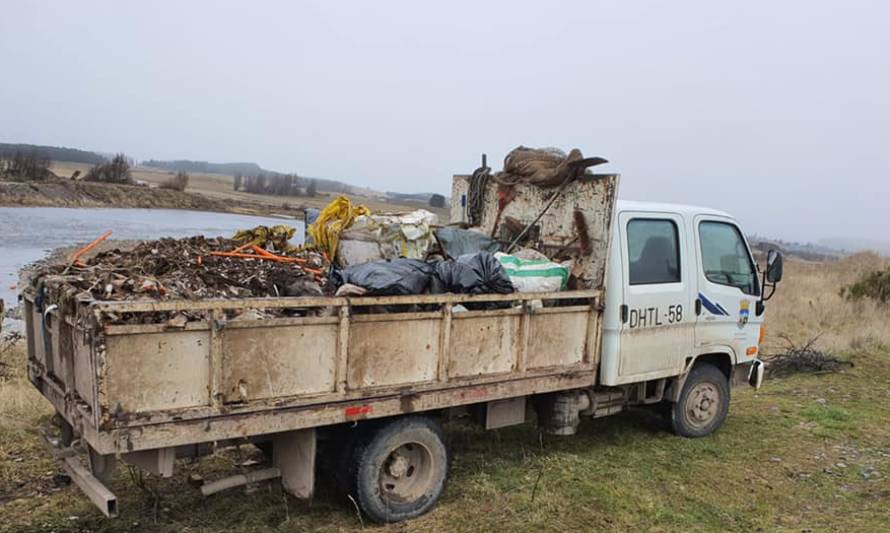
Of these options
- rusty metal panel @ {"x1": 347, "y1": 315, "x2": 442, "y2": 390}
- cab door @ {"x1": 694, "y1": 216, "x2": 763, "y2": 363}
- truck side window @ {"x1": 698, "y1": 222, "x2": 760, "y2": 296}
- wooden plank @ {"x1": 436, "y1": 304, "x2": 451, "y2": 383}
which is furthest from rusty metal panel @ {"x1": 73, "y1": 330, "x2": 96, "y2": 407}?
truck side window @ {"x1": 698, "y1": 222, "x2": 760, "y2": 296}

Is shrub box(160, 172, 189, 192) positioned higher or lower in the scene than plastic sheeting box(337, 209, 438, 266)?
lower

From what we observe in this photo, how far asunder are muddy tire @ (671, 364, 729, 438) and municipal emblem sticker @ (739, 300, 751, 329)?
1.59 ft

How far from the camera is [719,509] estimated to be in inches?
192

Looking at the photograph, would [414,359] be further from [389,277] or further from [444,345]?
[389,277]

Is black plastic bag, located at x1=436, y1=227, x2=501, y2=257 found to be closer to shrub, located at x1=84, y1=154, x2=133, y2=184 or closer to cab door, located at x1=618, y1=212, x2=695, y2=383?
cab door, located at x1=618, y1=212, x2=695, y2=383

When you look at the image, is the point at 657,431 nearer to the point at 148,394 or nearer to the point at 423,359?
the point at 423,359

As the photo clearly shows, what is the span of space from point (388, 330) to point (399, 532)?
4.15 ft

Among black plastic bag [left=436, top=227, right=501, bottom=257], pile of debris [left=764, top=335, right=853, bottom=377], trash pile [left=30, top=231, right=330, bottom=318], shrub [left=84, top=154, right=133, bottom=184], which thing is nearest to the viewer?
trash pile [left=30, top=231, right=330, bottom=318]

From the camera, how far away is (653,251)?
5.71m

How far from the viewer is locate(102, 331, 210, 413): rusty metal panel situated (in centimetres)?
322

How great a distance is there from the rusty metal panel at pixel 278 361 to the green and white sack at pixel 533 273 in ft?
5.30

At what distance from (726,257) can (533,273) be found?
227cm

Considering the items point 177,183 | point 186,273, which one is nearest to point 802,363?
point 186,273

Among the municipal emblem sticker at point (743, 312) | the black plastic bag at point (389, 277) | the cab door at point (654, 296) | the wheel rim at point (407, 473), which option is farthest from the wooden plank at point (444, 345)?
the municipal emblem sticker at point (743, 312)
